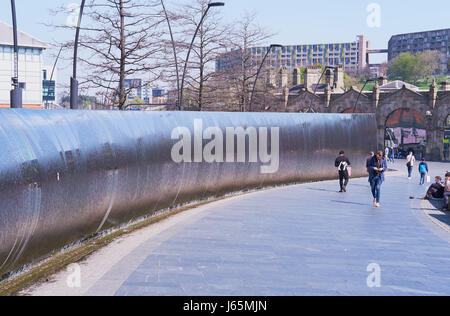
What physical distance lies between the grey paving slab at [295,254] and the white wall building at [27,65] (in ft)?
258

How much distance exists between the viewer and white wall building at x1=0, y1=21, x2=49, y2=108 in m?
87.6

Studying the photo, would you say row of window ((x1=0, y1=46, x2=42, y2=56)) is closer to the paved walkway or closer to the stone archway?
the stone archway

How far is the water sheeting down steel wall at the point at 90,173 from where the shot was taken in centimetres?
871

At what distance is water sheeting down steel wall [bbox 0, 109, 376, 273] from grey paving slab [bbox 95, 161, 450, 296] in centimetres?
135

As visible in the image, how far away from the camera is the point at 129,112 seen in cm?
1361

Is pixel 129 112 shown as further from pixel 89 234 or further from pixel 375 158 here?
pixel 375 158

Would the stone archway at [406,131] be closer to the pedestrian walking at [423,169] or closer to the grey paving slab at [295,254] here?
the pedestrian walking at [423,169]

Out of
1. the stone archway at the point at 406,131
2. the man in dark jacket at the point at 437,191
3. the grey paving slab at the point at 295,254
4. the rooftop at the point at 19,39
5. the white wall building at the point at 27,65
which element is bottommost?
the grey paving slab at the point at 295,254

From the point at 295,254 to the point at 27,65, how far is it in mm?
Result: 88966

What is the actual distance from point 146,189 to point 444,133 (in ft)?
176

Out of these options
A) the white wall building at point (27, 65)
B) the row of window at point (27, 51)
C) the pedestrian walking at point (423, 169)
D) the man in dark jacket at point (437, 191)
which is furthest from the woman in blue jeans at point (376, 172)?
the row of window at point (27, 51)

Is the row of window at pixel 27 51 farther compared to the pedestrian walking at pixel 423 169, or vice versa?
the row of window at pixel 27 51

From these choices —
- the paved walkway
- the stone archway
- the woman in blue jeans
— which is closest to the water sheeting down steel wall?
the paved walkway

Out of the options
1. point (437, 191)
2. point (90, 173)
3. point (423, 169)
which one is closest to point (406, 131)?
point (423, 169)
